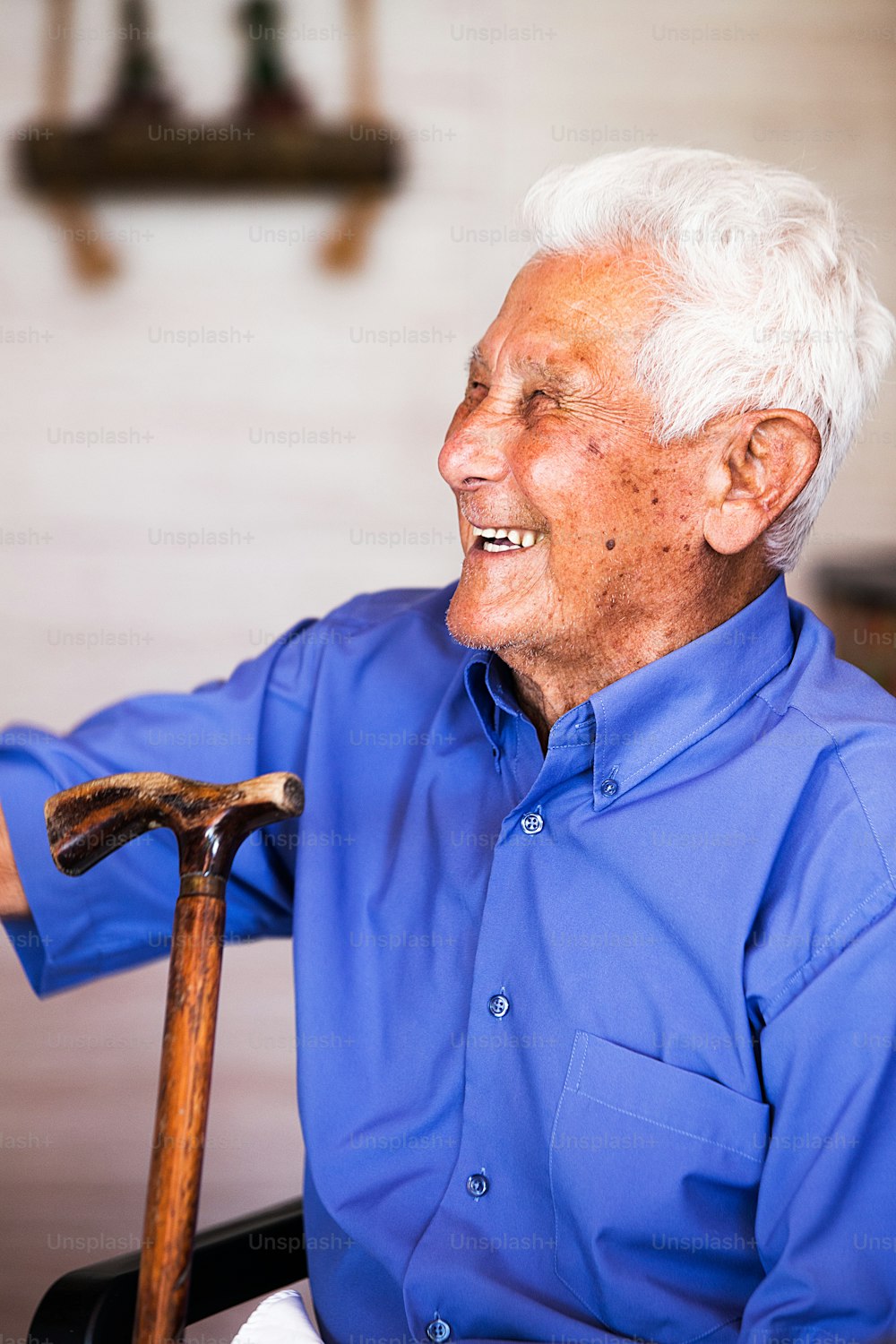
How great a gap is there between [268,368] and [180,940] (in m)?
1.99

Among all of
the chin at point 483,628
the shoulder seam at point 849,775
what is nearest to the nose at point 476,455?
the chin at point 483,628

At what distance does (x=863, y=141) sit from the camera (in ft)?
9.46

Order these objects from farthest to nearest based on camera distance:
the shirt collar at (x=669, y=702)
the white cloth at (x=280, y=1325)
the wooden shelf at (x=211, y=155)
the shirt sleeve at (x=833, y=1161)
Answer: the wooden shelf at (x=211, y=155), the shirt collar at (x=669, y=702), the white cloth at (x=280, y=1325), the shirt sleeve at (x=833, y=1161)

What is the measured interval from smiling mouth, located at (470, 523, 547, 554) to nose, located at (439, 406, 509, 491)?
0.16ft

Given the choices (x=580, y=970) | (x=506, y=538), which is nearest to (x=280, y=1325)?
(x=580, y=970)

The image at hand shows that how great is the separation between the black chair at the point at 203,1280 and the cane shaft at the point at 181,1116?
9 centimetres

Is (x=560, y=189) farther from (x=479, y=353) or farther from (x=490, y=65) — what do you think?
(x=490, y=65)

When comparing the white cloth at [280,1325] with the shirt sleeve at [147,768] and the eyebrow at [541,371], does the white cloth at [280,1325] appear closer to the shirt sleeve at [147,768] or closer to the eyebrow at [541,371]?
the shirt sleeve at [147,768]

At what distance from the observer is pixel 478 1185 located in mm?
1285

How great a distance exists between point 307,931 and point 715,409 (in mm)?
686

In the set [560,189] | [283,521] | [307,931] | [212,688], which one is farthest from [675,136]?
[307,931]

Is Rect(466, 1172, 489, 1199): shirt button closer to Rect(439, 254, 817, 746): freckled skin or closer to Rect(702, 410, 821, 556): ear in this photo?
Rect(439, 254, 817, 746): freckled skin

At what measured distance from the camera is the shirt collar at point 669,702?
1324 mm

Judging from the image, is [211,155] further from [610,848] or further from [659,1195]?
[659,1195]
